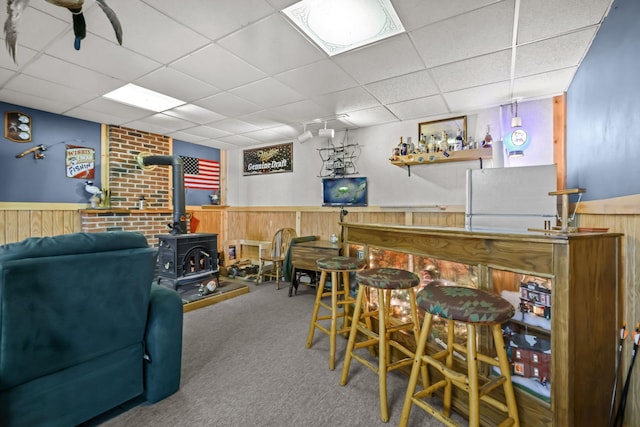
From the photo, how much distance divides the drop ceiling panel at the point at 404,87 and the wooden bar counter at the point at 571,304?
183cm

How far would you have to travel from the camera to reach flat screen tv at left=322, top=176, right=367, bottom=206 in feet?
14.6

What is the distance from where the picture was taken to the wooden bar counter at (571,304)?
127 cm

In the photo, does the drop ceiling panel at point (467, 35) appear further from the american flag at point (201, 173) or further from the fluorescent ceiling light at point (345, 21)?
the american flag at point (201, 173)

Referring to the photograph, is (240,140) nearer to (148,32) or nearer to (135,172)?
(135,172)

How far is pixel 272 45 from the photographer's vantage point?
2.26 m

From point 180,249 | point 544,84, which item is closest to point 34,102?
point 180,249

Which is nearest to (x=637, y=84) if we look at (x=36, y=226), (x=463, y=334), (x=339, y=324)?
(x=463, y=334)

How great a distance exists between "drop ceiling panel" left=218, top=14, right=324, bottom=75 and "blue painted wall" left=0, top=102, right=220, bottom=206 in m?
3.18

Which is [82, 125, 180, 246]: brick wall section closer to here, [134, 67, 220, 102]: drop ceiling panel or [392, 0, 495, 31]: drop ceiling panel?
[134, 67, 220, 102]: drop ceiling panel

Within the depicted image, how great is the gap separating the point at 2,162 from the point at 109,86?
1831 mm

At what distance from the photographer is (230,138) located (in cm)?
513

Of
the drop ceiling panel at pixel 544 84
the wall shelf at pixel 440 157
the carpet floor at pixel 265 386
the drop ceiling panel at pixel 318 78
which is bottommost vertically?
the carpet floor at pixel 265 386

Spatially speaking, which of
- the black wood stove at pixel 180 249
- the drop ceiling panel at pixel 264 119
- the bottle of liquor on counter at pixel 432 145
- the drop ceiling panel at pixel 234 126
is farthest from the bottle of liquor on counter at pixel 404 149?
the black wood stove at pixel 180 249

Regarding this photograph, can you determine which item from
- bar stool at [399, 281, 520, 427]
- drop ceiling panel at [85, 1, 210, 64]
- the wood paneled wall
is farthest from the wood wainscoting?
drop ceiling panel at [85, 1, 210, 64]
